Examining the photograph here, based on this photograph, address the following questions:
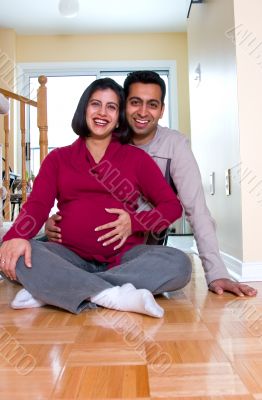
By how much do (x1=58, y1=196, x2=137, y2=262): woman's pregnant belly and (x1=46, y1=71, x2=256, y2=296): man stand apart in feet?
0.21

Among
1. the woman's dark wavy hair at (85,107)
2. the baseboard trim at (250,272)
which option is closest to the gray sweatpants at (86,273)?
the woman's dark wavy hair at (85,107)

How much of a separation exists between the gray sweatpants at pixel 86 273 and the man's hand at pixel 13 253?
16 millimetres

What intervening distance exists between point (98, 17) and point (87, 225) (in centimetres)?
394

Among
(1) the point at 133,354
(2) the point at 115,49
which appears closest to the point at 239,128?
(1) the point at 133,354

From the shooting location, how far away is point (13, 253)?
124cm

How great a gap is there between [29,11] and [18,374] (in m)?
4.51

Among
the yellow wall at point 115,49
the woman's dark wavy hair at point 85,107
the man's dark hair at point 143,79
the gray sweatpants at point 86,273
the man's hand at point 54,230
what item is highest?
the yellow wall at point 115,49

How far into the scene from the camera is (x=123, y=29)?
16.6ft

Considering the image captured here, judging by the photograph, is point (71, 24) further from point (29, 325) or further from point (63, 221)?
point (29, 325)

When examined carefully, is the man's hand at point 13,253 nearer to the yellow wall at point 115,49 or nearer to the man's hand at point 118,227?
the man's hand at point 118,227

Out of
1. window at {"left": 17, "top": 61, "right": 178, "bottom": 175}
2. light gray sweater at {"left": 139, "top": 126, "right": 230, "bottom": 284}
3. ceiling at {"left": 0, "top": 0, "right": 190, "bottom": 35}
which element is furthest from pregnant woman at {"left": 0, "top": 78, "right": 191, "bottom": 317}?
window at {"left": 17, "top": 61, "right": 178, "bottom": 175}

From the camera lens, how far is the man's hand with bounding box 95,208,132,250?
1.31 metres

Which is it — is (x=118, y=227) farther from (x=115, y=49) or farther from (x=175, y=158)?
(x=115, y=49)

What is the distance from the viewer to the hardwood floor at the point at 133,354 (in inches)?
25.9
